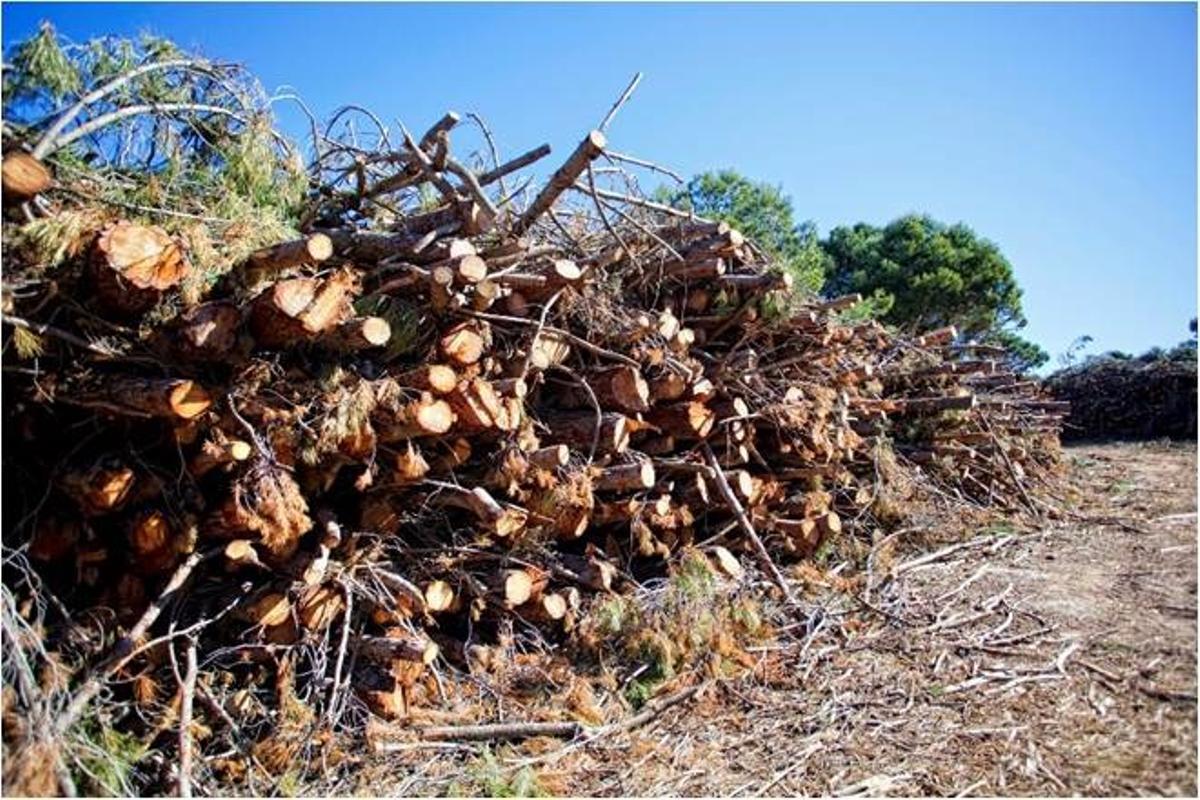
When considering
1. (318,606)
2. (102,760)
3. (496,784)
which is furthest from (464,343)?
(102,760)

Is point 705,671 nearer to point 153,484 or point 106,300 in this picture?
point 153,484

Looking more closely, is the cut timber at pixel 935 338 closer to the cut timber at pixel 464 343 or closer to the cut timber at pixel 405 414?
the cut timber at pixel 464 343

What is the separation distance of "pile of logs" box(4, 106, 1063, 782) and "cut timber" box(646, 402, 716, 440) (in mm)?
16

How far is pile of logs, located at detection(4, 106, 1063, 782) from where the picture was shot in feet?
8.90

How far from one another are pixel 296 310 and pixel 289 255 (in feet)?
0.98

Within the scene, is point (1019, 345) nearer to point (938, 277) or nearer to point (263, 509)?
point (938, 277)

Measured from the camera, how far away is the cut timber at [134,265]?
7.99 ft

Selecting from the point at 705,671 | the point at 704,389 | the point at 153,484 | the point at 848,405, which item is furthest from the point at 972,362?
the point at 153,484

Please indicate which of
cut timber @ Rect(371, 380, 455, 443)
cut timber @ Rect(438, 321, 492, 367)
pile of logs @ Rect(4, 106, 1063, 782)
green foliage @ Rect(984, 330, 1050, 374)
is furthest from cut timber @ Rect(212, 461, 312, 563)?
green foliage @ Rect(984, 330, 1050, 374)

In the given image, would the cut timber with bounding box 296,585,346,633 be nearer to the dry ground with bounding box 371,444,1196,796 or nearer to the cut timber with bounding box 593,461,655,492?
the dry ground with bounding box 371,444,1196,796

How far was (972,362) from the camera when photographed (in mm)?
6461

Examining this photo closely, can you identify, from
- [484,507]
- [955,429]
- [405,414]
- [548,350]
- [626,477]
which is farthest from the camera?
[955,429]

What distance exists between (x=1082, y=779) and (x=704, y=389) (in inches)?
93.7

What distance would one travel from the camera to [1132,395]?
34.7 feet
